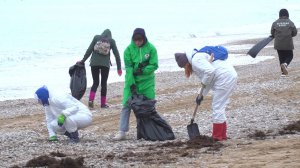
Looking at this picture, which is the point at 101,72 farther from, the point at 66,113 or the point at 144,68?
the point at 66,113

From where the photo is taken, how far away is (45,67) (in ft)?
108

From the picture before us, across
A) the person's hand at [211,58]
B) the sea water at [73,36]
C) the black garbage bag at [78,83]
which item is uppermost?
the person's hand at [211,58]

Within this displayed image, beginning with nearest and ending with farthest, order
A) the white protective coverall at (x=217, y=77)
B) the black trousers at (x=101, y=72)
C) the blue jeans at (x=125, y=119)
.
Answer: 1. the white protective coverall at (x=217, y=77)
2. the blue jeans at (x=125, y=119)
3. the black trousers at (x=101, y=72)

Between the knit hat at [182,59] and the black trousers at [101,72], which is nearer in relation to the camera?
the knit hat at [182,59]

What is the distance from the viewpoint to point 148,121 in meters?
11.0

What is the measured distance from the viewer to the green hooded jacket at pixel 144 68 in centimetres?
1098

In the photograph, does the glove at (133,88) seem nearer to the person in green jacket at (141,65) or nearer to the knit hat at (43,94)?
the person in green jacket at (141,65)

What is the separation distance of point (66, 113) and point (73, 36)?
4818cm

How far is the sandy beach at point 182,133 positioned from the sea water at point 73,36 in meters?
5.50

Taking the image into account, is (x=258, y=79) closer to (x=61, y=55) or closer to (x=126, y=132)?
(x=126, y=132)

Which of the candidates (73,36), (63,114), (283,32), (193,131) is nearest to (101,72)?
(63,114)

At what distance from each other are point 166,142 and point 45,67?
23.0 m

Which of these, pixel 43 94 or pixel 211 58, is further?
pixel 43 94

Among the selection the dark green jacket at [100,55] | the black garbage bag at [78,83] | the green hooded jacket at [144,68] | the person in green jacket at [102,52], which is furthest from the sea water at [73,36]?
the green hooded jacket at [144,68]
